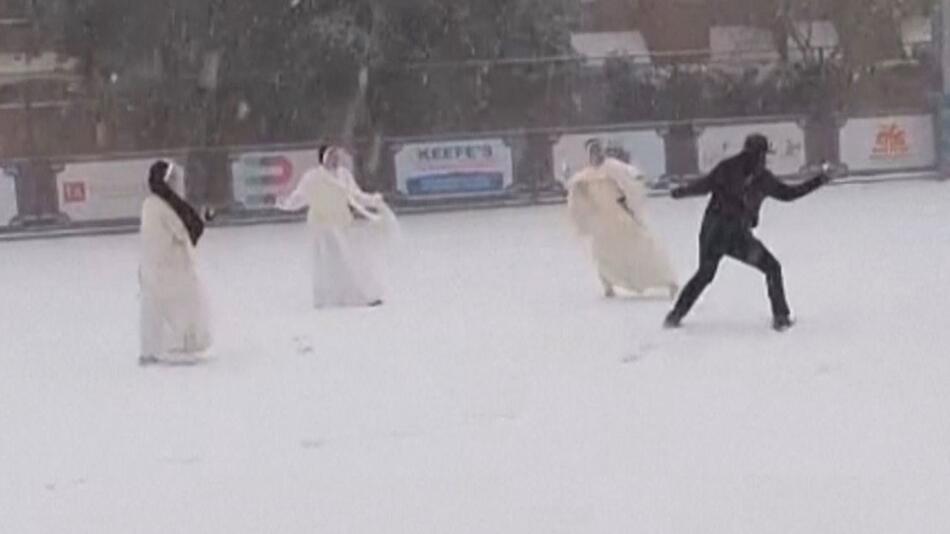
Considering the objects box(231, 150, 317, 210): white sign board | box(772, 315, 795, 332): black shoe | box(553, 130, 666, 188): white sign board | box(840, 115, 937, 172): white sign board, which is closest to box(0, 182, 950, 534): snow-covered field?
box(772, 315, 795, 332): black shoe

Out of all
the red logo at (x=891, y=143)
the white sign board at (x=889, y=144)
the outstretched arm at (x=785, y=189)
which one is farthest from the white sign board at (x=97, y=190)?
the outstretched arm at (x=785, y=189)

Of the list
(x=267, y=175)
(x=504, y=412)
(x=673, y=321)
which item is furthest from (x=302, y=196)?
(x=267, y=175)

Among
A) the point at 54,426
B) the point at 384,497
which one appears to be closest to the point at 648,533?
the point at 384,497

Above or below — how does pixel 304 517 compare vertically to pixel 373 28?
below

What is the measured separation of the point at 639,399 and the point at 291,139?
20217mm

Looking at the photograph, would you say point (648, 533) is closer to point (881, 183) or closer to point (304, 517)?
point (304, 517)

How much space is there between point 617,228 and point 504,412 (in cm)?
549

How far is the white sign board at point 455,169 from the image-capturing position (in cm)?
2769

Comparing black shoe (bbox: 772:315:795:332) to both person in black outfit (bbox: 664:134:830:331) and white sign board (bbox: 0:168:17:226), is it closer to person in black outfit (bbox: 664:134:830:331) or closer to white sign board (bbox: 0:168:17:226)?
person in black outfit (bbox: 664:134:830:331)

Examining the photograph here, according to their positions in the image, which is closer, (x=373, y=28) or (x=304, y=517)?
(x=304, y=517)

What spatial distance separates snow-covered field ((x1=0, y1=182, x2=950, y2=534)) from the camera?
8008 mm

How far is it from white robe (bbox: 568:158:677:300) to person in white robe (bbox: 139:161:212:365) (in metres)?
3.65

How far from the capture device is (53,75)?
32.7m

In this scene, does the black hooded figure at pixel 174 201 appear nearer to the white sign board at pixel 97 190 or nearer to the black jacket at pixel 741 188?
the black jacket at pixel 741 188
